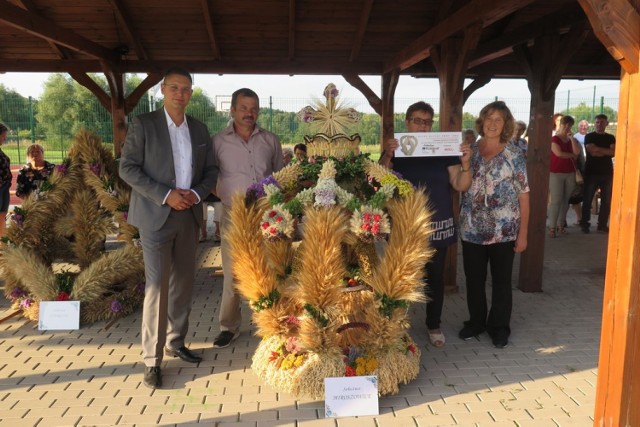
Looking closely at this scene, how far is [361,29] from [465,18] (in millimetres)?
2825

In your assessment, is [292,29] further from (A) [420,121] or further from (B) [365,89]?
(A) [420,121]

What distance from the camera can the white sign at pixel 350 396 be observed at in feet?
9.34

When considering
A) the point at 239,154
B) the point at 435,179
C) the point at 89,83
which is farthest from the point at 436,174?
the point at 89,83

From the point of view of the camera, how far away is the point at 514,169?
366 cm

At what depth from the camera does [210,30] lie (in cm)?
695

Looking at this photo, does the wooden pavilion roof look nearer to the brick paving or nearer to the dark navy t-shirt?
the dark navy t-shirt

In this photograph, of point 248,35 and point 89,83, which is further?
point 89,83

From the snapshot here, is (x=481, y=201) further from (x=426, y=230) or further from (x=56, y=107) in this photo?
(x=56, y=107)

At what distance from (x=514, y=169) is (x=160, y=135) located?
249cm

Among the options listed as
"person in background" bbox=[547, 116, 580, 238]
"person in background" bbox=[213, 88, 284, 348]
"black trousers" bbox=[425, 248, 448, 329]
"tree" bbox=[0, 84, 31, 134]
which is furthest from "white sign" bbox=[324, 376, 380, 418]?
"tree" bbox=[0, 84, 31, 134]

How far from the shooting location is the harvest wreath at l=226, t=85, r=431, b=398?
2.82 meters

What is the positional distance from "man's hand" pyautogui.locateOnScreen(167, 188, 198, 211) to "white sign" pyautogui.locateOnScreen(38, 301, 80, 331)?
179cm

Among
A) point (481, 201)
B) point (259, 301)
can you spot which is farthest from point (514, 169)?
point (259, 301)

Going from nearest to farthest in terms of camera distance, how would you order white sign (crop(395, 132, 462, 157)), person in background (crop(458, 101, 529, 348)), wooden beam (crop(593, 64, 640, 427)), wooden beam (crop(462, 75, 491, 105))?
wooden beam (crop(593, 64, 640, 427)), white sign (crop(395, 132, 462, 157)), person in background (crop(458, 101, 529, 348)), wooden beam (crop(462, 75, 491, 105))
